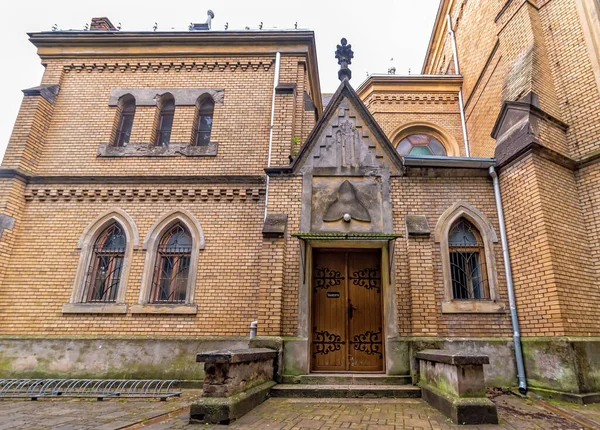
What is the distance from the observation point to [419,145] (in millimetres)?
14422

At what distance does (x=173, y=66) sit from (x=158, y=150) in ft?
9.32

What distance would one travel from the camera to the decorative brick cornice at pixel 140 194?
8.80 metres

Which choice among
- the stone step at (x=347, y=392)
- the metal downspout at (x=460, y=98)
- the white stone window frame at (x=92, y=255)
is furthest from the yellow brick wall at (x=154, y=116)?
the metal downspout at (x=460, y=98)

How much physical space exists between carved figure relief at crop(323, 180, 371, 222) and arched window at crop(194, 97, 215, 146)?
169 inches

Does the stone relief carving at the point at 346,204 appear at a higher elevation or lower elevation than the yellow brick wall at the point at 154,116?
lower

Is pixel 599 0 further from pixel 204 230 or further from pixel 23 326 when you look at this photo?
pixel 23 326

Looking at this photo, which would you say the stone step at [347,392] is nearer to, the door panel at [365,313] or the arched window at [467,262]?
the door panel at [365,313]

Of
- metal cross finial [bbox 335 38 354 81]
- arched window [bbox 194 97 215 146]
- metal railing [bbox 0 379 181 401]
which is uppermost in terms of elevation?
metal cross finial [bbox 335 38 354 81]

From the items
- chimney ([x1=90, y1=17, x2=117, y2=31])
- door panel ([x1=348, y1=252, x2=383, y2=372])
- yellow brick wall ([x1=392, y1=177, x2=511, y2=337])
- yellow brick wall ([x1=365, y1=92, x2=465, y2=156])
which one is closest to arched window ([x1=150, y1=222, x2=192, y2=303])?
door panel ([x1=348, y1=252, x2=383, y2=372])

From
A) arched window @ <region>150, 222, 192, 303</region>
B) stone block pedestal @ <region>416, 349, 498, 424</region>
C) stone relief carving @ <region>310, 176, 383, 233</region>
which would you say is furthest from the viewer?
arched window @ <region>150, 222, 192, 303</region>

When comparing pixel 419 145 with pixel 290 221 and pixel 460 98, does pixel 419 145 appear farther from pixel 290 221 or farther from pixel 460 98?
pixel 290 221

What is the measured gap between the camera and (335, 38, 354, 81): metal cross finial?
29.4ft

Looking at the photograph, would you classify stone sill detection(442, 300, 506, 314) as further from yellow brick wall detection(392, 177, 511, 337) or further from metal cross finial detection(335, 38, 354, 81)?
metal cross finial detection(335, 38, 354, 81)

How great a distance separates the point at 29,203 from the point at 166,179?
3603mm
